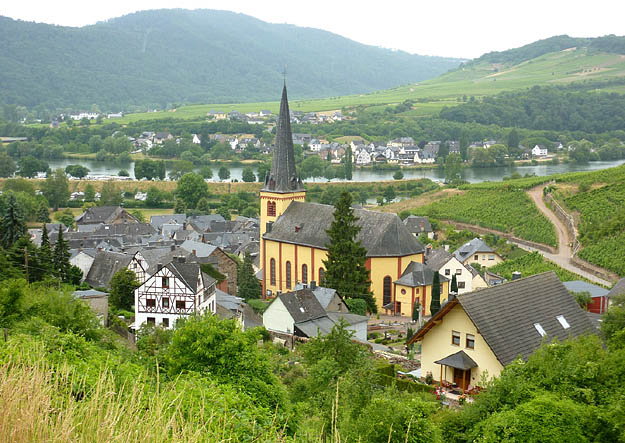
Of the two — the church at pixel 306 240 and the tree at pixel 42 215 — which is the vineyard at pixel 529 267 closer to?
the church at pixel 306 240

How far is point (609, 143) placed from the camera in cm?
14962

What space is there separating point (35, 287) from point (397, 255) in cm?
2143

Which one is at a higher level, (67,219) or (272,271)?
(272,271)

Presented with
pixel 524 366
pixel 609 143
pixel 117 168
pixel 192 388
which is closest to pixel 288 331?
pixel 524 366

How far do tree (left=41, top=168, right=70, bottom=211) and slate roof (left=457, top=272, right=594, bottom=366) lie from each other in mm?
81905

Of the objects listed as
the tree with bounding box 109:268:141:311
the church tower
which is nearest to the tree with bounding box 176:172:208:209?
the church tower

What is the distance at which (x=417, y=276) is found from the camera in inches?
1726

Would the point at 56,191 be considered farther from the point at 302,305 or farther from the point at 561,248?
the point at 302,305

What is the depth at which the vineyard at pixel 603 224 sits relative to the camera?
47.1 metres

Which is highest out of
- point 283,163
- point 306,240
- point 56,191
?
point 283,163

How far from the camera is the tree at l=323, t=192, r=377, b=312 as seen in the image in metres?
43.2

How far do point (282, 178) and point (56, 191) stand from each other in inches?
2093

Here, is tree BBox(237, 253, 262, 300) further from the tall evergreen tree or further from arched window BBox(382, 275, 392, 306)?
the tall evergreen tree

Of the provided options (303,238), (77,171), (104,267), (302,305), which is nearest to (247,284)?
(303,238)
